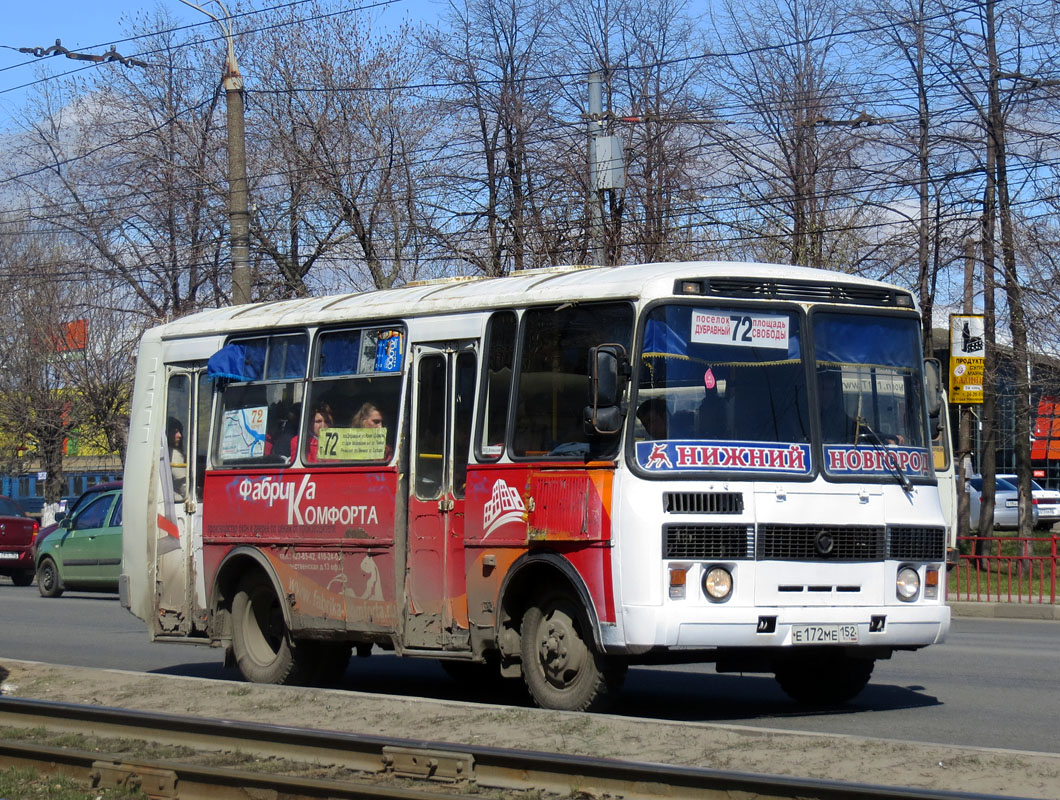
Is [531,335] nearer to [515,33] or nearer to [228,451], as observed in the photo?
[228,451]

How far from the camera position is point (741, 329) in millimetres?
9414

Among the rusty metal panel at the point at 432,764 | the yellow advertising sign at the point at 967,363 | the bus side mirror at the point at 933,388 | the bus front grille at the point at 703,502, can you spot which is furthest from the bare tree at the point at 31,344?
the rusty metal panel at the point at 432,764

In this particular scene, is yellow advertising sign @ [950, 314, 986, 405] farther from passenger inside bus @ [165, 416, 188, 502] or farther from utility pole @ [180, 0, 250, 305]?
passenger inside bus @ [165, 416, 188, 502]

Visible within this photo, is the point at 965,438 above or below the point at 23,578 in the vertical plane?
above

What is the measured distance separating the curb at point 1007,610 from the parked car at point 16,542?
1838cm

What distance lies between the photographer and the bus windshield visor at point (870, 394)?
9570 mm

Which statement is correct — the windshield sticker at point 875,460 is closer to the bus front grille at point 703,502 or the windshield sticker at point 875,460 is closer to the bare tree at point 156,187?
the bus front grille at point 703,502

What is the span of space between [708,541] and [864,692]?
130 inches

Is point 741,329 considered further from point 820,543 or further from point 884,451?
point 820,543

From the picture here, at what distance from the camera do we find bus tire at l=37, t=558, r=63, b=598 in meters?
25.1

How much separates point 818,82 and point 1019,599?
13.5 m

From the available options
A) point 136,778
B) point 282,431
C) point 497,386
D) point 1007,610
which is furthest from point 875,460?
point 1007,610

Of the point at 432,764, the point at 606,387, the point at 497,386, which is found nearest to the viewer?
the point at 432,764

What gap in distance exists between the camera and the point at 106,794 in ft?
25.3
